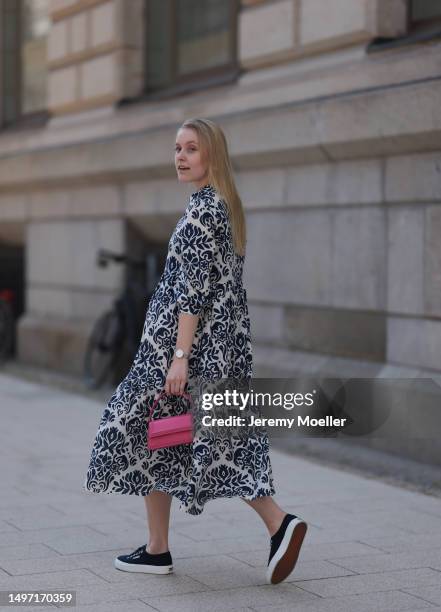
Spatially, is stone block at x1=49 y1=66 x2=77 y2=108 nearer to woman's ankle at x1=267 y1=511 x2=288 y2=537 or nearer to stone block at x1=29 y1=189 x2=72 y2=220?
stone block at x1=29 y1=189 x2=72 y2=220

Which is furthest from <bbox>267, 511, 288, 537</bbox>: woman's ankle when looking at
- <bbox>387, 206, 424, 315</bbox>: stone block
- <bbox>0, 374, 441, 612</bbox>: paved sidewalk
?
<bbox>387, 206, 424, 315</bbox>: stone block

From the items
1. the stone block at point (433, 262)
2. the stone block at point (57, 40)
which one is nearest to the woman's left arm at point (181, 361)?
the stone block at point (433, 262)

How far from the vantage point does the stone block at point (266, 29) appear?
9328mm

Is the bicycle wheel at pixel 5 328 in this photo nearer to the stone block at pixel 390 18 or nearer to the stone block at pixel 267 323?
the stone block at pixel 267 323

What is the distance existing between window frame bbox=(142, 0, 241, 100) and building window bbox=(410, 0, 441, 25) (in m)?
2.06

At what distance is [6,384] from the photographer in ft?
39.1

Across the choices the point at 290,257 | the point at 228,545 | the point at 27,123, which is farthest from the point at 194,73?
the point at 228,545

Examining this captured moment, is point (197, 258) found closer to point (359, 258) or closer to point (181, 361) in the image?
point (181, 361)

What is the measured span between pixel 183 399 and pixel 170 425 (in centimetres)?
16

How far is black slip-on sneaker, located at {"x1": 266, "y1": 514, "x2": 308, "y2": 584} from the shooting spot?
4.72m

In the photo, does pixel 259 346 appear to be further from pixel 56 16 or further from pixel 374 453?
pixel 56 16

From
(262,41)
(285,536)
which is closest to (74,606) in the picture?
(285,536)

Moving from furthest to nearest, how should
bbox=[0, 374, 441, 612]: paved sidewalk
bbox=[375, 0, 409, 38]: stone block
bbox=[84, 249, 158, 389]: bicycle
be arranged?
bbox=[84, 249, 158, 389]: bicycle, bbox=[375, 0, 409, 38]: stone block, bbox=[0, 374, 441, 612]: paved sidewalk

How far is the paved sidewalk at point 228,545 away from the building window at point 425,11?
3180 mm
